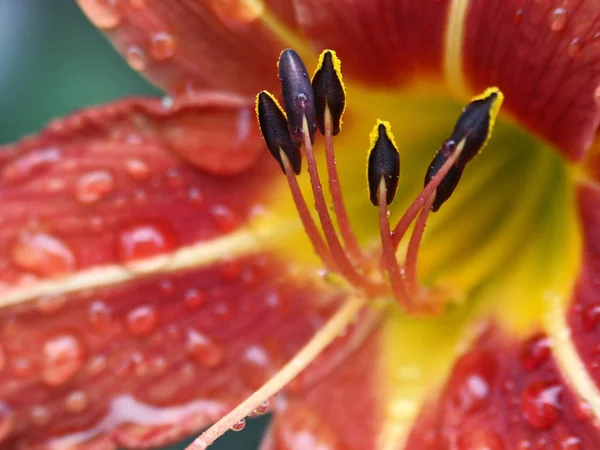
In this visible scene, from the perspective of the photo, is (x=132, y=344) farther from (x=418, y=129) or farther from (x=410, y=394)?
(x=418, y=129)

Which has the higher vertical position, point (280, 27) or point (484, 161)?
point (280, 27)

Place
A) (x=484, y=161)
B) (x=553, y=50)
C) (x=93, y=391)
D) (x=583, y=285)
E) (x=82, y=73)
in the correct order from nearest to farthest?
(x=553, y=50) < (x=583, y=285) < (x=93, y=391) < (x=484, y=161) < (x=82, y=73)

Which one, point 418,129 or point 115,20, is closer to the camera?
point 115,20

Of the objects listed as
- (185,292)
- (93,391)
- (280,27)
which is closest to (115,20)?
(280,27)

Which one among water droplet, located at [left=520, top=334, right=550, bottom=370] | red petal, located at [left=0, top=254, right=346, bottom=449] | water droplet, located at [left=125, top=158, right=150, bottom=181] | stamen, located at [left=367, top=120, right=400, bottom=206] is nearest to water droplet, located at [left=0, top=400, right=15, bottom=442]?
red petal, located at [left=0, top=254, right=346, bottom=449]

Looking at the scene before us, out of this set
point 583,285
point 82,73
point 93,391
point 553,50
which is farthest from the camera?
point 82,73
